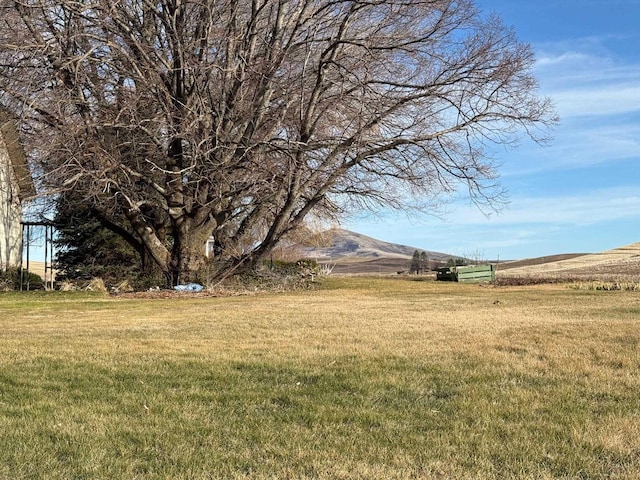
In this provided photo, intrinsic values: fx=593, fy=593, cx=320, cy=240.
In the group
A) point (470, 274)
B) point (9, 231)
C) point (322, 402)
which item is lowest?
point (322, 402)

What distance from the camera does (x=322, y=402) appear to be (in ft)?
15.7

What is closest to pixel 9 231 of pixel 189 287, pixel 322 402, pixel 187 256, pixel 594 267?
pixel 187 256

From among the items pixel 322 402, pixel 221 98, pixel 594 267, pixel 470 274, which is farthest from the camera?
pixel 594 267

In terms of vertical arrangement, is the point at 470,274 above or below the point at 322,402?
above

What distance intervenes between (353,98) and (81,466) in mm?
14610

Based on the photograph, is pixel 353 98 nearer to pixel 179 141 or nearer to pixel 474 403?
pixel 179 141

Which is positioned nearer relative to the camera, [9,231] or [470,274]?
[9,231]

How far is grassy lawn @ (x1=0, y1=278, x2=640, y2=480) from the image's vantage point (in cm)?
345

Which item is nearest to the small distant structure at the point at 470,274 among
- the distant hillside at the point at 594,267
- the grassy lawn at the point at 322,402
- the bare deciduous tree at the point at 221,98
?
the distant hillside at the point at 594,267

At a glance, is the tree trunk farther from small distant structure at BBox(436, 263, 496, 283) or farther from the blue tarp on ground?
small distant structure at BBox(436, 263, 496, 283)

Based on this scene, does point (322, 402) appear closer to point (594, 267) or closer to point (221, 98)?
point (221, 98)

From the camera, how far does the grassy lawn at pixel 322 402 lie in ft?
11.3

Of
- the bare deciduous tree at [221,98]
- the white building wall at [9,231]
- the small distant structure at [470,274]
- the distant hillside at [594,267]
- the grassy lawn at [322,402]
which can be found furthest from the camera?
the small distant structure at [470,274]

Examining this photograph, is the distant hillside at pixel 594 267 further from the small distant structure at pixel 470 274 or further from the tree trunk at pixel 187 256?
the tree trunk at pixel 187 256
